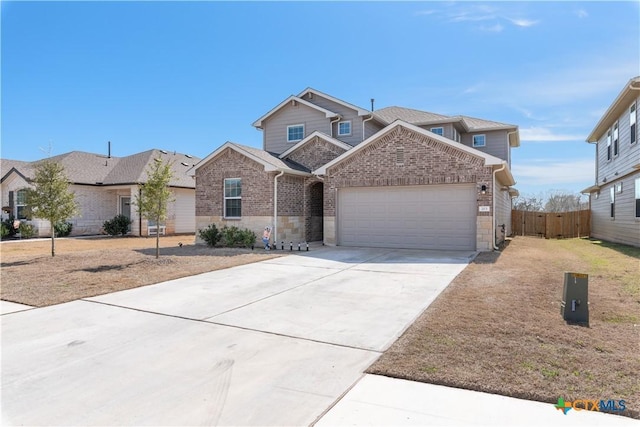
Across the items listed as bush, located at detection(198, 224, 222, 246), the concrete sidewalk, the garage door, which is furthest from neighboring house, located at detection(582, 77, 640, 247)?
bush, located at detection(198, 224, 222, 246)

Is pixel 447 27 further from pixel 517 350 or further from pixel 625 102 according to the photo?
pixel 625 102

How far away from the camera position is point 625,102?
1588cm

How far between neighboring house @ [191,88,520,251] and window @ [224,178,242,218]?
0.15ft

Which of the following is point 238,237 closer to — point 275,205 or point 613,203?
point 275,205

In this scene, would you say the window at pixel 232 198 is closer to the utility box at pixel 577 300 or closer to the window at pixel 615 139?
the utility box at pixel 577 300

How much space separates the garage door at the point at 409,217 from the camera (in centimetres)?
1408

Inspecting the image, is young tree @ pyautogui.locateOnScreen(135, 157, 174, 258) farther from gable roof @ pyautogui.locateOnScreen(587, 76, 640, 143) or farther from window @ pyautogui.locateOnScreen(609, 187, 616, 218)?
window @ pyautogui.locateOnScreen(609, 187, 616, 218)

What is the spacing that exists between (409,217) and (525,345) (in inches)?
416

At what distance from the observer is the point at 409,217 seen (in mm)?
14930

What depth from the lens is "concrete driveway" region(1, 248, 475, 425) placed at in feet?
10.8

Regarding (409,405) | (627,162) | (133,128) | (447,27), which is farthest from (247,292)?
(133,128)

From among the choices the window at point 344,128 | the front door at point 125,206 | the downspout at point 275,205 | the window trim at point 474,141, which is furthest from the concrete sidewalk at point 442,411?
the front door at point 125,206

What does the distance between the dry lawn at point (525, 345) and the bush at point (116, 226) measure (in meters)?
21.2

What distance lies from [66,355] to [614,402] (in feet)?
18.8
